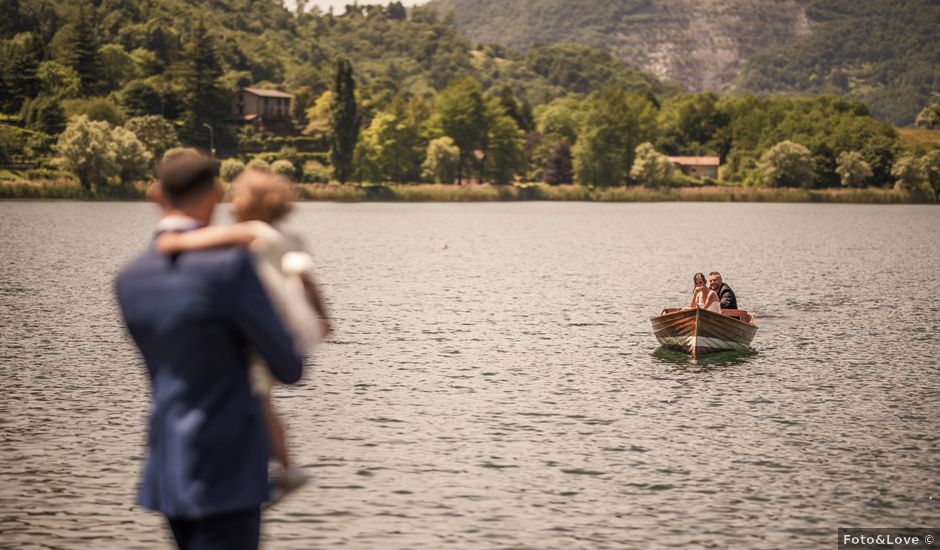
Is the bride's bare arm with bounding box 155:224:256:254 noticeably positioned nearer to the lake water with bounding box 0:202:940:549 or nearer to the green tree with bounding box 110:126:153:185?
the lake water with bounding box 0:202:940:549

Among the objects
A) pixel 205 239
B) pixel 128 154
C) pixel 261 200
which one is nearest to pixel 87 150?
pixel 128 154

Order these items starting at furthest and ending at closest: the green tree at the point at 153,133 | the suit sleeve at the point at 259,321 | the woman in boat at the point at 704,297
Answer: the green tree at the point at 153,133 → the woman in boat at the point at 704,297 → the suit sleeve at the point at 259,321

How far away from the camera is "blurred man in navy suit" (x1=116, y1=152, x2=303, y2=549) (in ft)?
22.6

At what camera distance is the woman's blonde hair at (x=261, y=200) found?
24.7ft

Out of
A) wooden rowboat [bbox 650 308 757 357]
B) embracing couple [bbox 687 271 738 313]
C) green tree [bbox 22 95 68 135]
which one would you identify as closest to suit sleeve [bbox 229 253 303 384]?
wooden rowboat [bbox 650 308 757 357]

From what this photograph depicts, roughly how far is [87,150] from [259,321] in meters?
147

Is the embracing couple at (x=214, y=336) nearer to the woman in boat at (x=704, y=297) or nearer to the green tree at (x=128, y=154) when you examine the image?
the woman in boat at (x=704, y=297)

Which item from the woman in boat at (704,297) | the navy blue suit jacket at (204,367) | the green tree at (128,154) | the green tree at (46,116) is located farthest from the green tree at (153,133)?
the navy blue suit jacket at (204,367)

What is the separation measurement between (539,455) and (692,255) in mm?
69204

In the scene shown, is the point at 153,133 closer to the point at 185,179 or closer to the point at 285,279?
the point at 185,179

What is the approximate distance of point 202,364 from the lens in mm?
7125

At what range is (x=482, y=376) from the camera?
31.2 meters

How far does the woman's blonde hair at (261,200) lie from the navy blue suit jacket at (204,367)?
2.39ft

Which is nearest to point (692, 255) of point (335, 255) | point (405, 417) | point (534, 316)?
point (335, 255)
